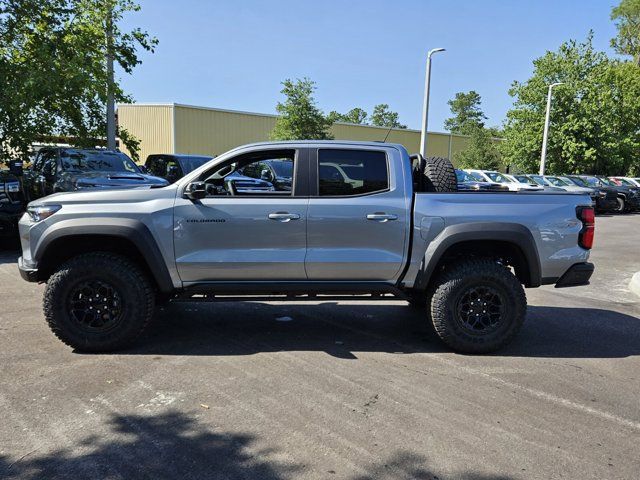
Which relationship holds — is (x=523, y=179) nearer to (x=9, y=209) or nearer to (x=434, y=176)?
(x=434, y=176)

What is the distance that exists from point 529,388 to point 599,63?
107 ft

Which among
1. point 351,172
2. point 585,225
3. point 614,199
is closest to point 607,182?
point 614,199

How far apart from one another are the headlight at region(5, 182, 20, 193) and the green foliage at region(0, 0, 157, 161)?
2.70 metres

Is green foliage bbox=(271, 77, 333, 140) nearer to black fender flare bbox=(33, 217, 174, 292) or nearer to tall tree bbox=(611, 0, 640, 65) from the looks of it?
black fender flare bbox=(33, 217, 174, 292)

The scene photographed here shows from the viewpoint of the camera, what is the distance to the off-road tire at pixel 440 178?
16.1 feet

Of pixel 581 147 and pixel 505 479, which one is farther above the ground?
pixel 581 147

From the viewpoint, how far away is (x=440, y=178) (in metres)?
4.89

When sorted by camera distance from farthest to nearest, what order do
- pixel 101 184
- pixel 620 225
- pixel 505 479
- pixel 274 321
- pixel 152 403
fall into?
1. pixel 620 225
2. pixel 101 184
3. pixel 274 321
4. pixel 152 403
5. pixel 505 479

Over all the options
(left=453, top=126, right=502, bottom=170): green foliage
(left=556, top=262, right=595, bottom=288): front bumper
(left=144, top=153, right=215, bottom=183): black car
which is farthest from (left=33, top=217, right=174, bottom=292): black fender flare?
(left=453, top=126, right=502, bottom=170): green foliage

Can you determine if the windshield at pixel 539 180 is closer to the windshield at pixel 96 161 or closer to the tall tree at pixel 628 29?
the windshield at pixel 96 161

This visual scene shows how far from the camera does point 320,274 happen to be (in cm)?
466

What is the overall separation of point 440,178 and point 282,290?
6.01 ft

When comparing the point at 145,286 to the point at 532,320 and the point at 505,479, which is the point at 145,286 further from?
the point at 532,320

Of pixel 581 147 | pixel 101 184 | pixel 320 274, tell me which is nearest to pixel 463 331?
pixel 320 274
